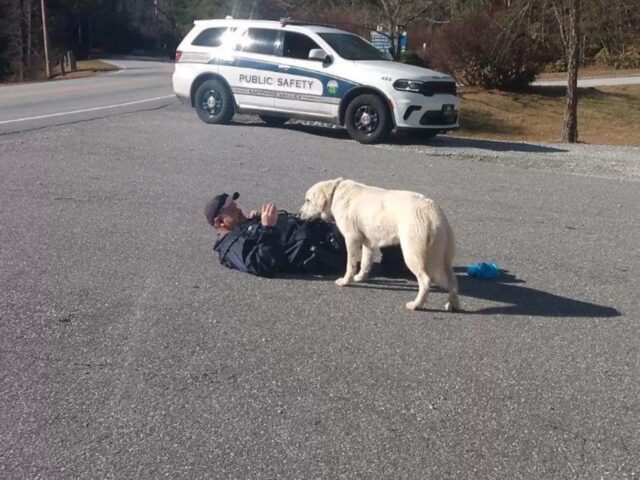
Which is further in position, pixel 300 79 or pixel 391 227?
pixel 300 79

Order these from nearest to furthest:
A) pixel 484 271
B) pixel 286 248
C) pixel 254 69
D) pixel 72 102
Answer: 1. pixel 286 248
2. pixel 484 271
3. pixel 254 69
4. pixel 72 102

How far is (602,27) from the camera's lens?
1022 inches

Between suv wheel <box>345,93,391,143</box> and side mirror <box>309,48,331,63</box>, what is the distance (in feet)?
2.92

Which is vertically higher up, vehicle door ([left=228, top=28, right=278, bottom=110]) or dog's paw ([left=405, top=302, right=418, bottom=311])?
vehicle door ([left=228, top=28, right=278, bottom=110])

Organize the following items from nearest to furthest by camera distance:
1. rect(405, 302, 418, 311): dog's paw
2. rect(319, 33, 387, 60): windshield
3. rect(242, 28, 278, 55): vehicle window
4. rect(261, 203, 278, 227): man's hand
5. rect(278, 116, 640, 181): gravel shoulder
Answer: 1. rect(405, 302, 418, 311): dog's paw
2. rect(261, 203, 278, 227): man's hand
3. rect(278, 116, 640, 181): gravel shoulder
4. rect(319, 33, 387, 60): windshield
5. rect(242, 28, 278, 55): vehicle window

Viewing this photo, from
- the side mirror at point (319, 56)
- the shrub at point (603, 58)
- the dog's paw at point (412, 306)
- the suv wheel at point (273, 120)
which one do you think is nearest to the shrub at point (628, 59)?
the shrub at point (603, 58)

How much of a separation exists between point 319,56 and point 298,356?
403 inches

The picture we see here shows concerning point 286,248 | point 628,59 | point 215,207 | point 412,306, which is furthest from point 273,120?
point 628,59

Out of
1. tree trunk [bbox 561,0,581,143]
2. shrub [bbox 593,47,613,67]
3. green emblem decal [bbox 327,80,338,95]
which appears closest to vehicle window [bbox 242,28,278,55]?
green emblem decal [bbox 327,80,338,95]

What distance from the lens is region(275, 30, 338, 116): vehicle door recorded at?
14.3 m

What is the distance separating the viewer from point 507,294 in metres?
6.01

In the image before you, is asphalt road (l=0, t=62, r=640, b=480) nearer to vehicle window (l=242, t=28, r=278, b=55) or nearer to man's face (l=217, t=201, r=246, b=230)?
man's face (l=217, t=201, r=246, b=230)

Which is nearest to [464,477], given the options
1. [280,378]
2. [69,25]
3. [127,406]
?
[280,378]

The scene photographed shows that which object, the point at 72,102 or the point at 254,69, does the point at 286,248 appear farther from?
the point at 72,102
